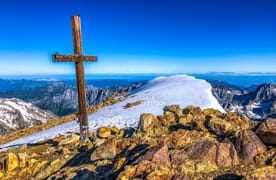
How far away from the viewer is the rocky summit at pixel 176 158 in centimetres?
688

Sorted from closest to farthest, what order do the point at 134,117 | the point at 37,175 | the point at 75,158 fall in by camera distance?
the point at 37,175, the point at 75,158, the point at 134,117

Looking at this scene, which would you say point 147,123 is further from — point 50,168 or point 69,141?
point 50,168

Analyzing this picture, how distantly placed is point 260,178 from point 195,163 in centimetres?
192

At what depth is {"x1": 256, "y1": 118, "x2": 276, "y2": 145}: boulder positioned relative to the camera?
8305 mm

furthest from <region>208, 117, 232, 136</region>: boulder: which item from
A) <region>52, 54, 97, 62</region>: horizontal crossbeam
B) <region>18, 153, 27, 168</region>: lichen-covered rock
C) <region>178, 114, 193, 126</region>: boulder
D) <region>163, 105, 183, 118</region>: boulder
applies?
<region>18, 153, 27, 168</region>: lichen-covered rock

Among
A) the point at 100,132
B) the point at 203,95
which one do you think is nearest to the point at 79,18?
the point at 100,132

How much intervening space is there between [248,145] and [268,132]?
3.27 feet

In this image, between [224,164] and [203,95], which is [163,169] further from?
[203,95]

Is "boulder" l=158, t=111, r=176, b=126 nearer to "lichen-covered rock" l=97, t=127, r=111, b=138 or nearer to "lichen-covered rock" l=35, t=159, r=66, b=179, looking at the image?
"lichen-covered rock" l=97, t=127, r=111, b=138

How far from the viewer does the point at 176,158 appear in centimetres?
772

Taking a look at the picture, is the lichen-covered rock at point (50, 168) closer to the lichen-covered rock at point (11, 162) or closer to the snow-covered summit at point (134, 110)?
the lichen-covered rock at point (11, 162)

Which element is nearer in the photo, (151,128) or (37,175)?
(37,175)

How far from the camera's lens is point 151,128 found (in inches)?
539

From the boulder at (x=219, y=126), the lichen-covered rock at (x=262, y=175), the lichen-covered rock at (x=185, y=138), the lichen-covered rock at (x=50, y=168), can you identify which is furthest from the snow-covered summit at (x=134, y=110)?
the lichen-covered rock at (x=262, y=175)
